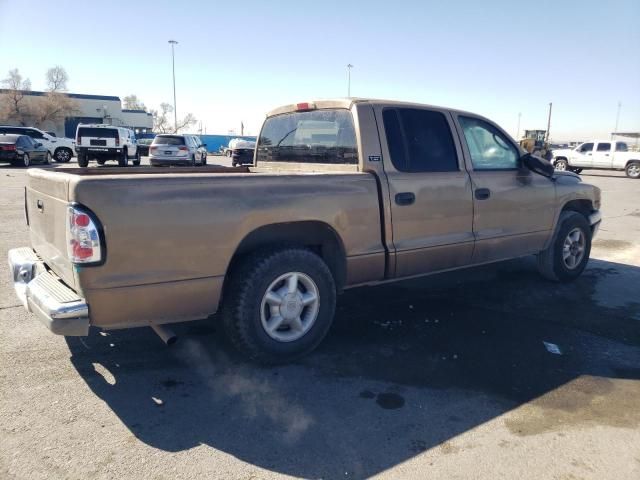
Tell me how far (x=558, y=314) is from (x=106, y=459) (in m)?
4.18

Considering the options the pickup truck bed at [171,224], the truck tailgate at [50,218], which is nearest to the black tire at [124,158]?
the truck tailgate at [50,218]

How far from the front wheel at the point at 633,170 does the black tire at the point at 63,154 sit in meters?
30.4

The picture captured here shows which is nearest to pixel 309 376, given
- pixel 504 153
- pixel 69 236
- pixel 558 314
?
pixel 69 236

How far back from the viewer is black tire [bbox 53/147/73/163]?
27.0m

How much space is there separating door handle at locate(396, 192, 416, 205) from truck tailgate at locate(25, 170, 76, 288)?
2378 millimetres

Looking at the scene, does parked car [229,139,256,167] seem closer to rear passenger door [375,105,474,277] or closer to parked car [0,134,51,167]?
parked car [0,134,51,167]

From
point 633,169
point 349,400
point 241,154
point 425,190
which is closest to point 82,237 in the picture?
point 349,400

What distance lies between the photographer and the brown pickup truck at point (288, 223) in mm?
2850

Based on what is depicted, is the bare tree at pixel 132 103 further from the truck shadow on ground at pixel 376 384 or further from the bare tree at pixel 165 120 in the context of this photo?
the truck shadow on ground at pixel 376 384

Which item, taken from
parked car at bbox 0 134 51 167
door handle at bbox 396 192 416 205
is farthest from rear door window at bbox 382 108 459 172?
parked car at bbox 0 134 51 167

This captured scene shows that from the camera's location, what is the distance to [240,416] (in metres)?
2.94

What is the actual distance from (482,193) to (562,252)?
1.84m

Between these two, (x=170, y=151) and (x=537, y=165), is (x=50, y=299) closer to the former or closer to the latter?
(x=537, y=165)

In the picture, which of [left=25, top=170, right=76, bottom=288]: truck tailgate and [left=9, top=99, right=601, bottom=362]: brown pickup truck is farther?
[left=25, top=170, right=76, bottom=288]: truck tailgate
